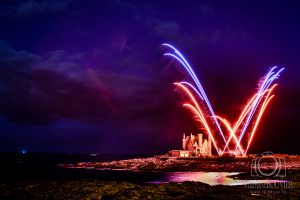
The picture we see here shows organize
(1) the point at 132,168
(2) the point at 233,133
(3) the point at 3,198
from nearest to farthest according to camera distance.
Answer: (3) the point at 3,198
(2) the point at 233,133
(1) the point at 132,168

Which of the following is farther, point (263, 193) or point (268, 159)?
point (268, 159)

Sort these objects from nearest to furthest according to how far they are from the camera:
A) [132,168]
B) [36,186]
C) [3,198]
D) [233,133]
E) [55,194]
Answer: [3,198]
[55,194]
[36,186]
[233,133]
[132,168]

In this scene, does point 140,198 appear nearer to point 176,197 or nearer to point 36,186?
point 176,197

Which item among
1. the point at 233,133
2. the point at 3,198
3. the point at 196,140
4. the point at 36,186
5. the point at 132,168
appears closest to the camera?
the point at 3,198

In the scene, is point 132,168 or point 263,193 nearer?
point 263,193

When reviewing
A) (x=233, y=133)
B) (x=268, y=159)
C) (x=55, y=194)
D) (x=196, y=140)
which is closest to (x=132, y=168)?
(x=233, y=133)

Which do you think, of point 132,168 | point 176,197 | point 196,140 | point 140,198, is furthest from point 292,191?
point 196,140

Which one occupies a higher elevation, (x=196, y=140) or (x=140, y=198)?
(x=196, y=140)

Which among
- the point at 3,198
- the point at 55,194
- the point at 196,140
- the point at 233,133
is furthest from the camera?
the point at 196,140

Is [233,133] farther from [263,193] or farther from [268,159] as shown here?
[263,193]
